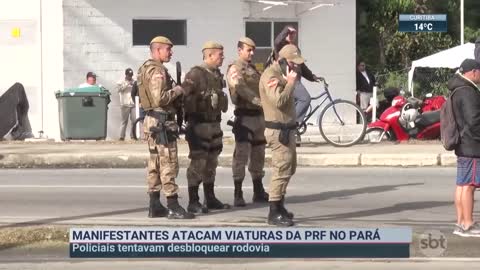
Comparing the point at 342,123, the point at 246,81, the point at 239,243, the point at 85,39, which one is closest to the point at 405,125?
the point at 342,123

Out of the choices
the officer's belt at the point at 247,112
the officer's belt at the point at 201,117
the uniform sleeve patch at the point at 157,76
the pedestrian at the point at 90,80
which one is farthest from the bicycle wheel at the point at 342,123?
the uniform sleeve patch at the point at 157,76

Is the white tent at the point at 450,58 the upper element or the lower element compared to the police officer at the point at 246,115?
upper

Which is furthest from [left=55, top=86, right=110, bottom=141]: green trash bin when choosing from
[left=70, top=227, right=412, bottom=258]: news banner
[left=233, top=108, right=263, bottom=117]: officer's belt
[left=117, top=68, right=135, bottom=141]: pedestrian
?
[left=70, top=227, right=412, bottom=258]: news banner

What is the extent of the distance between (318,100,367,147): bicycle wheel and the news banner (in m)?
9.71

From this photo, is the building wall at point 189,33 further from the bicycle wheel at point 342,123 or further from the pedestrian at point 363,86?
the bicycle wheel at point 342,123

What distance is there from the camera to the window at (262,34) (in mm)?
22328

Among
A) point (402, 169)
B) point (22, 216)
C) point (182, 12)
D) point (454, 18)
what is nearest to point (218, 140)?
point (22, 216)

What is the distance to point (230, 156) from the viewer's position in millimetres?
16391

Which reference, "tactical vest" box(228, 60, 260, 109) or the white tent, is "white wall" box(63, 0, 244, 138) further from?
"tactical vest" box(228, 60, 260, 109)

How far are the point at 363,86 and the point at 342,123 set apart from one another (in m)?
6.01

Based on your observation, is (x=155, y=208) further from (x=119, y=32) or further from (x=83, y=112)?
(x=119, y=32)

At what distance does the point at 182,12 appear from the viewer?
72.2 ft

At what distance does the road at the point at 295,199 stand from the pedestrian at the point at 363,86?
7540 mm

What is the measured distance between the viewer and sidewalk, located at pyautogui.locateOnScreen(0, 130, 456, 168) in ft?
52.5
